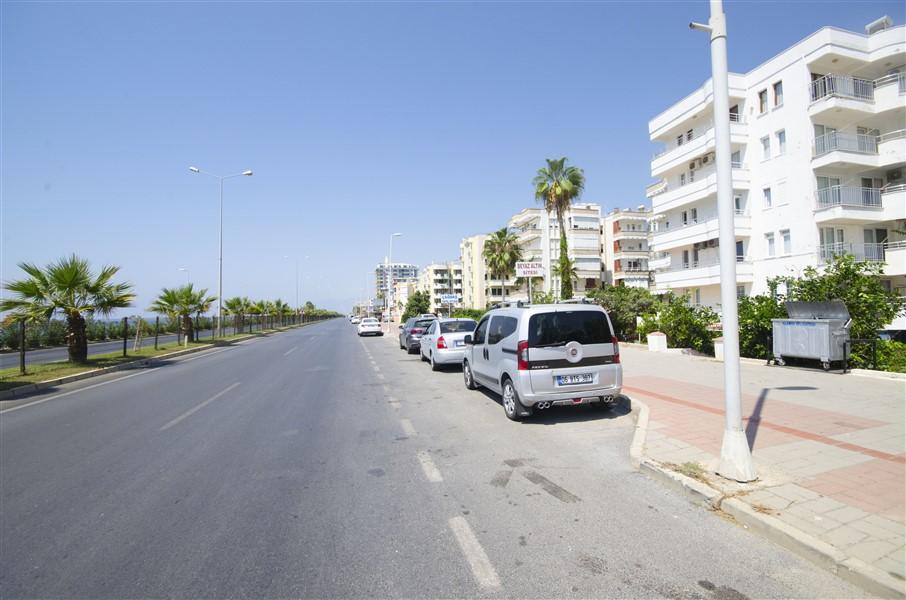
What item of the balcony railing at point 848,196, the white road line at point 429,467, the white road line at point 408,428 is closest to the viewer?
the white road line at point 429,467

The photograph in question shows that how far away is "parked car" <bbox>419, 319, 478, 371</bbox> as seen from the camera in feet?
48.1

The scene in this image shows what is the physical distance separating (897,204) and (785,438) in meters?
26.8

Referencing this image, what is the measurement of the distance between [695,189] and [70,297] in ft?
112

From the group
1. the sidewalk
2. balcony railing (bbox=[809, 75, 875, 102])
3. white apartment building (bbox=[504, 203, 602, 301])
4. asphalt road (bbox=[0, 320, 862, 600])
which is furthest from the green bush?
white apartment building (bbox=[504, 203, 602, 301])

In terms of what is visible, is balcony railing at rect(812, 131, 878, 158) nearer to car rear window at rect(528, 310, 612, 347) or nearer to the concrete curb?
car rear window at rect(528, 310, 612, 347)

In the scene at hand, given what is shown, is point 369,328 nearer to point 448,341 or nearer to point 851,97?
point 448,341

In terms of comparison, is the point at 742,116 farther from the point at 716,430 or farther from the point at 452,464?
the point at 452,464

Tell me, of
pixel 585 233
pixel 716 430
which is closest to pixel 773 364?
pixel 716 430

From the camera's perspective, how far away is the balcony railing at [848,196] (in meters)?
25.0

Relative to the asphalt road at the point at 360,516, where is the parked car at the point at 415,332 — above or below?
above

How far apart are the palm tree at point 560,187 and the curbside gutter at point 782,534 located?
3472 centimetres

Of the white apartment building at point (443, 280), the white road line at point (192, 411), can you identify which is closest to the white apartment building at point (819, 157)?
the white road line at point (192, 411)

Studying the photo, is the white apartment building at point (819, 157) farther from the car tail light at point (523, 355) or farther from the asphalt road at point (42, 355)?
the asphalt road at point (42, 355)

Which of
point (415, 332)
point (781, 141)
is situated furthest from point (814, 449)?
point (781, 141)
